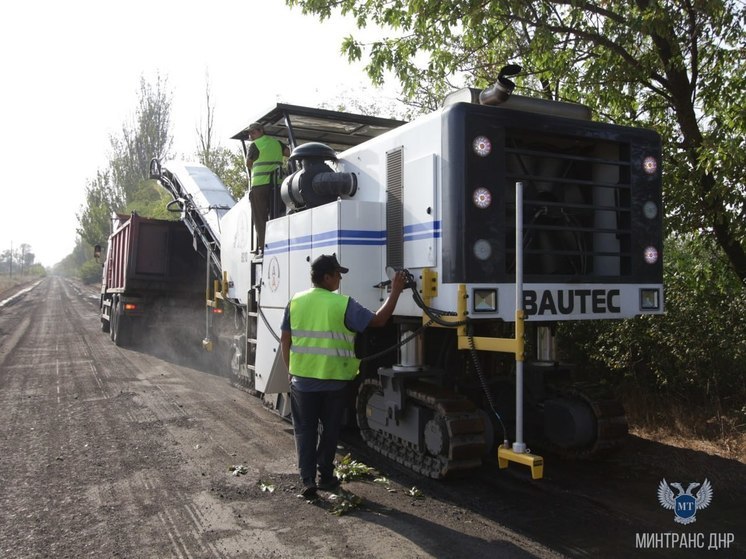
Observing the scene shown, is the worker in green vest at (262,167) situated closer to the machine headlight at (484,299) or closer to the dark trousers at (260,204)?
the dark trousers at (260,204)

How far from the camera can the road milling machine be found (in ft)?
15.1

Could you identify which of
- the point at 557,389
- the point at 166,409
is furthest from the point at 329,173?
the point at 166,409

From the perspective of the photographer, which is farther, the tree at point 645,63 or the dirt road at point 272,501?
the tree at point 645,63

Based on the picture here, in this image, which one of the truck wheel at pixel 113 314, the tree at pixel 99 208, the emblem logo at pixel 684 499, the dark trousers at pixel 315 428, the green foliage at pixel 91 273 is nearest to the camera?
the emblem logo at pixel 684 499

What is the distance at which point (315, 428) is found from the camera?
15.5 ft

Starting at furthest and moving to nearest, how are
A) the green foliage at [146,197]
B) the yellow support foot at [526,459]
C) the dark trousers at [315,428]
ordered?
the green foliage at [146,197]
the dark trousers at [315,428]
the yellow support foot at [526,459]

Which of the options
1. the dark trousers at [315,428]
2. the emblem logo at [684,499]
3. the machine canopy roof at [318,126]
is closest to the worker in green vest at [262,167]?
the machine canopy roof at [318,126]

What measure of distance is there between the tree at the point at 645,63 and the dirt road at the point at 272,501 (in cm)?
252

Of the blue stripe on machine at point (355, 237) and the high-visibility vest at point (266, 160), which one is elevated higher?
the high-visibility vest at point (266, 160)

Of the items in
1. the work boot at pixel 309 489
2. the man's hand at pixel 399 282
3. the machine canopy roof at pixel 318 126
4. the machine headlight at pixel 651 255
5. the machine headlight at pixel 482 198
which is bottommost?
the work boot at pixel 309 489

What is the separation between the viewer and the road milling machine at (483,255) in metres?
4.59

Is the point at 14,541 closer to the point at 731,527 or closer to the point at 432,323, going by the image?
the point at 432,323

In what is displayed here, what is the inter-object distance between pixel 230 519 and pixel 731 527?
321 centimetres

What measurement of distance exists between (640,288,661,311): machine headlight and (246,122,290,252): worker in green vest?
4.25m
